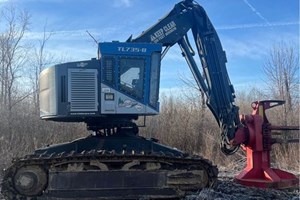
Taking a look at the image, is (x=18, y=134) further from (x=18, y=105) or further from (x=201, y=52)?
(x=201, y=52)

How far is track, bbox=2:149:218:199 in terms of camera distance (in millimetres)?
7078

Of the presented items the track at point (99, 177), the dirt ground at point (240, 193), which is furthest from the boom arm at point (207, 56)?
the track at point (99, 177)

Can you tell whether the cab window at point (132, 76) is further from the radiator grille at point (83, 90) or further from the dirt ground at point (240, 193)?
the dirt ground at point (240, 193)

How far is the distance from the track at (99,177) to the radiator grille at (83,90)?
0.87 m

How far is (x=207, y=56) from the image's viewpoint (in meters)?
8.80

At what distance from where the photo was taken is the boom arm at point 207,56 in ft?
28.3

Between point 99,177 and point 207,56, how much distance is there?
356cm

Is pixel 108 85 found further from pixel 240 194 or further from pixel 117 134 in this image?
pixel 240 194

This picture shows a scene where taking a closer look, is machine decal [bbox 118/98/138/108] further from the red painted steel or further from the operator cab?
the red painted steel

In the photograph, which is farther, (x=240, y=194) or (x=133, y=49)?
(x=133, y=49)

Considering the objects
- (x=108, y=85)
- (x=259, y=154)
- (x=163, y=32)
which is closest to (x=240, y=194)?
(x=259, y=154)

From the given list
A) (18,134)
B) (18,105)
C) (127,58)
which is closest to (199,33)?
(127,58)

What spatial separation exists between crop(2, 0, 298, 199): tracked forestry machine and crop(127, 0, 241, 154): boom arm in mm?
22

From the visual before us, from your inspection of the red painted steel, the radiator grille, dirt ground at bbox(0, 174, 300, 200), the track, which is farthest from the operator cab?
the red painted steel
